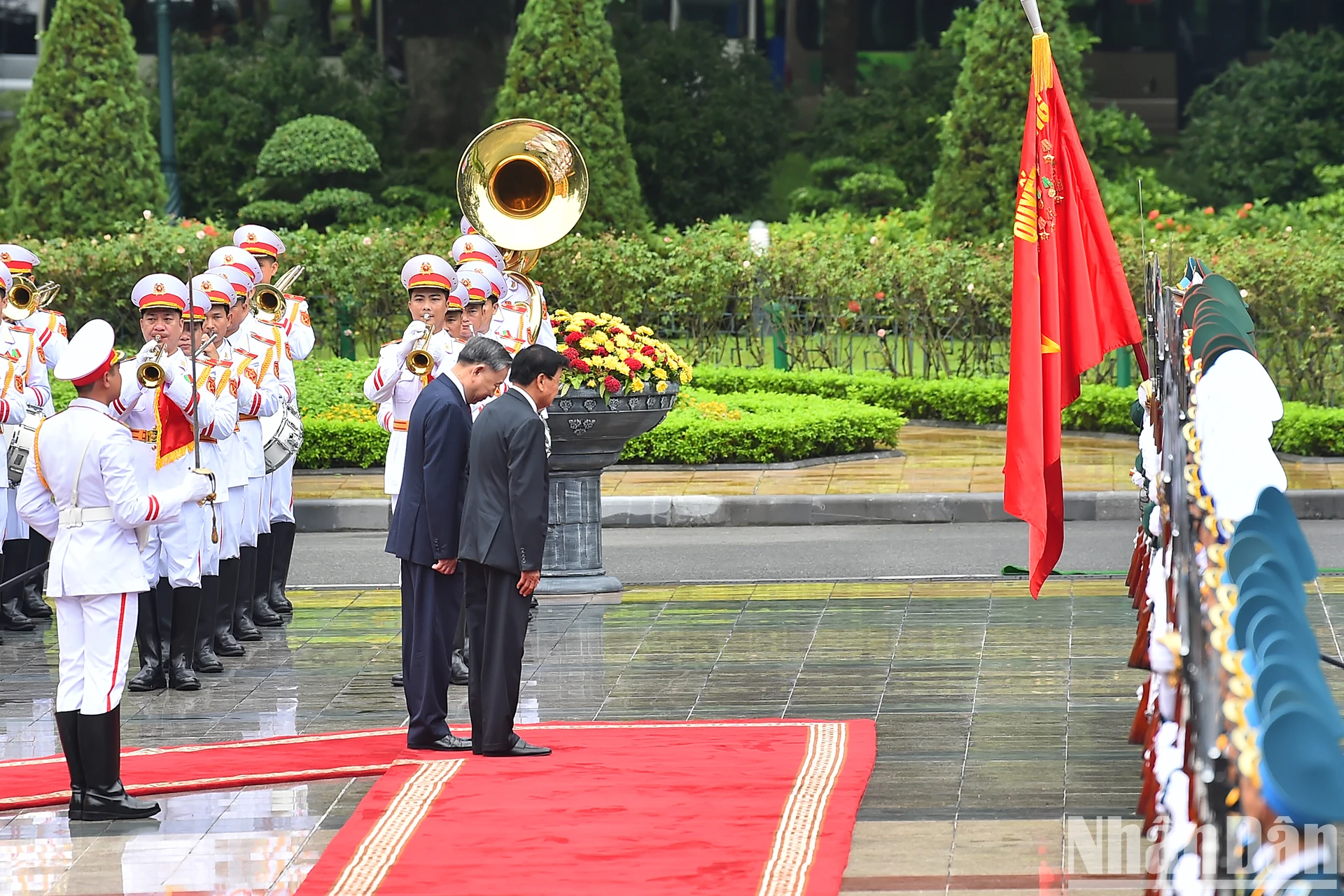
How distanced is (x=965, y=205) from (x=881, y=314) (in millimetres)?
3458

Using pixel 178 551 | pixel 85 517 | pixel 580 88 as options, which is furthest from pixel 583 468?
pixel 580 88

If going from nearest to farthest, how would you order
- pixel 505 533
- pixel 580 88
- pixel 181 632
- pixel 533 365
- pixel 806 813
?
1. pixel 806 813
2. pixel 505 533
3. pixel 533 365
4. pixel 181 632
5. pixel 580 88

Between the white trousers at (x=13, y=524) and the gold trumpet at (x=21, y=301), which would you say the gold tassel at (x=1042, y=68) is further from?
the white trousers at (x=13, y=524)

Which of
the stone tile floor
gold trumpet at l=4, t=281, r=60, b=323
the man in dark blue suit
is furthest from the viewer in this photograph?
gold trumpet at l=4, t=281, r=60, b=323

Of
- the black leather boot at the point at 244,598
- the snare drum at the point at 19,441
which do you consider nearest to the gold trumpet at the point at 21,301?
the snare drum at the point at 19,441

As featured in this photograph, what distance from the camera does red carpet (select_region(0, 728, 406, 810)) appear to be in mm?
7230

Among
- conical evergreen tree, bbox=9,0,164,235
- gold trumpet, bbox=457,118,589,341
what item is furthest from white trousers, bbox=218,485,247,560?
conical evergreen tree, bbox=9,0,164,235

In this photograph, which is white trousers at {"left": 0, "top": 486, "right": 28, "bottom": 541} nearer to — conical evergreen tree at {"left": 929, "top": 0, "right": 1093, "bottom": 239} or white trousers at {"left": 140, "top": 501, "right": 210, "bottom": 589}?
white trousers at {"left": 140, "top": 501, "right": 210, "bottom": 589}

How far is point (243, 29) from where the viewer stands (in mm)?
32031

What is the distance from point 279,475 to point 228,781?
360 centimetres

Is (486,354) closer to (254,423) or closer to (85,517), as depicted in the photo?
(85,517)

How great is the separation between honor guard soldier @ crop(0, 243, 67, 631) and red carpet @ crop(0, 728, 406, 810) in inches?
123

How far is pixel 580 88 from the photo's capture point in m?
26.4

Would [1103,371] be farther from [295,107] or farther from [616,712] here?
[295,107]
